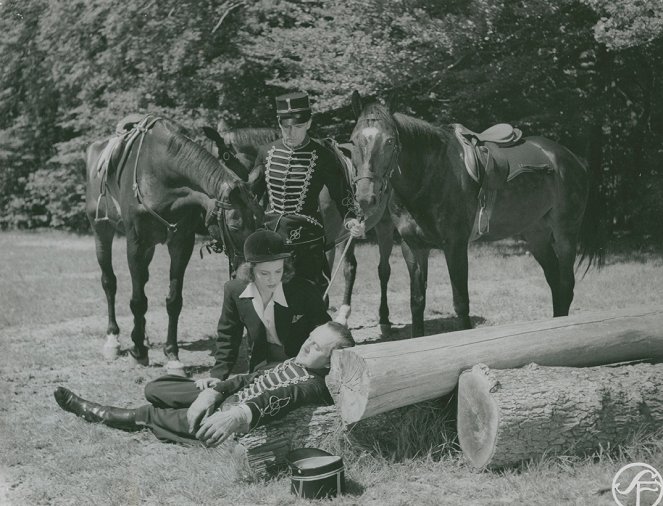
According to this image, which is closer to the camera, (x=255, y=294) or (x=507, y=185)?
(x=255, y=294)

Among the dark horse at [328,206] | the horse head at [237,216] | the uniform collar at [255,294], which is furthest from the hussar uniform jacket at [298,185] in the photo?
the uniform collar at [255,294]

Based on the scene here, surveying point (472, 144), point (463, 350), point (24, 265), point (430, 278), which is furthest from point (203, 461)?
point (24, 265)

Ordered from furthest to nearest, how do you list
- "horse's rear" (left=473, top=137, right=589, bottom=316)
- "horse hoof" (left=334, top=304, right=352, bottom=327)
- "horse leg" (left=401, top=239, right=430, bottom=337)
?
"horse hoof" (left=334, top=304, right=352, bottom=327) → "horse's rear" (left=473, top=137, right=589, bottom=316) → "horse leg" (left=401, top=239, right=430, bottom=337)

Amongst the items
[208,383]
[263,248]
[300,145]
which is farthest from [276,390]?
[300,145]

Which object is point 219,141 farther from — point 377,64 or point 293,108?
point 377,64

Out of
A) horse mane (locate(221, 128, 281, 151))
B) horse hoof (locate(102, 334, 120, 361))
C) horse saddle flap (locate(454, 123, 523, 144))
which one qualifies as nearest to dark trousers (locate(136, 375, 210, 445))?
horse hoof (locate(102, 334, 120, 361))

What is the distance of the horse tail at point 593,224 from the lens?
8.41 m

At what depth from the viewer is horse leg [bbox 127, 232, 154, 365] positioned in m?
7.09

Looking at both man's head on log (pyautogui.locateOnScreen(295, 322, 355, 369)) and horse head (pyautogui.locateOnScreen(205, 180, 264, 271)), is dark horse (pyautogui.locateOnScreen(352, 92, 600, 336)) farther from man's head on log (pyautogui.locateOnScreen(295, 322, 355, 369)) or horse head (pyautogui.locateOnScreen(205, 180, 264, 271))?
man's head on log (pyautogui.locateOnScreen(295, 322, 355, 369))

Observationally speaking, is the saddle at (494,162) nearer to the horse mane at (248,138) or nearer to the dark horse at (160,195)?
the horse mane at (248,138)

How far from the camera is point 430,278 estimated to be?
1283cm

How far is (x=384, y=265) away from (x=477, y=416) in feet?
16.4

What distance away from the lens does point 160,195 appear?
22.5 feet

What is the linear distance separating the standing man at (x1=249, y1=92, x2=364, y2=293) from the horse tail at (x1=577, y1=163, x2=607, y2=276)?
3644 millimetres
